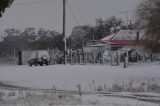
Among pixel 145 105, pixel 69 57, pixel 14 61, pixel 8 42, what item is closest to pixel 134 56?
pixel 69 57

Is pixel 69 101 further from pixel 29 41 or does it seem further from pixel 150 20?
pixel 29 41

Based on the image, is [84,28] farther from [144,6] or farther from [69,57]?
[144,6]

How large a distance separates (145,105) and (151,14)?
1792 cm

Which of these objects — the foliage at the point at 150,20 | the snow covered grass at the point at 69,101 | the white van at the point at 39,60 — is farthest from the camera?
the white van at the point at 39,60

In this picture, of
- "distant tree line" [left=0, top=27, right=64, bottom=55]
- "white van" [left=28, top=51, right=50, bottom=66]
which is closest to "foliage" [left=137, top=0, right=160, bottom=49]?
"white van" [left=28, top=51, right=50, bottom=66]

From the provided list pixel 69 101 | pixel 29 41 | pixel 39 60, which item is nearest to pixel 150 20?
pixel 69 101

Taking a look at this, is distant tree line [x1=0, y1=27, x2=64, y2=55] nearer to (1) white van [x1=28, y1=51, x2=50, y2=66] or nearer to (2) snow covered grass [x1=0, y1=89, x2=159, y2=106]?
(1) white van [x1=28, y1=51, x2=50, y2=66]

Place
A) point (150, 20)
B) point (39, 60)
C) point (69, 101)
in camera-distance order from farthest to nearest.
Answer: point (39, 60), point (150, 20), point (69, 101)

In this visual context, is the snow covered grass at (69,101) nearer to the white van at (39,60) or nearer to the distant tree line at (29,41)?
the white van at (39,60)

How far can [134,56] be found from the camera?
6762 cm

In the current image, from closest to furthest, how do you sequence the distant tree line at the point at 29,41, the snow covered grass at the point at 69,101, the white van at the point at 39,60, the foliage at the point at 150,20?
1. the snow covered grass at the point at 69,101
2. the foliage at the point at 150,20
3. the white van at the point at 39,60
4. the distant tree line at the point at 29,41

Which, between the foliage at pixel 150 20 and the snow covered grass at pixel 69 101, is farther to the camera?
the foliage at pixel 150 20

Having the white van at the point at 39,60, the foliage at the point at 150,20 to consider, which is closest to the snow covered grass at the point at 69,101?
the foliage at the point at 150,20

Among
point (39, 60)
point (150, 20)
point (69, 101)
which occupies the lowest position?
point (69, 101)
